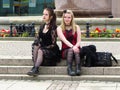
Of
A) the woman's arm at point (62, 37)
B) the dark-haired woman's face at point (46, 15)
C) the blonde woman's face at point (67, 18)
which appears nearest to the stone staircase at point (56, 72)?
the woman's arm at point (62, 37)

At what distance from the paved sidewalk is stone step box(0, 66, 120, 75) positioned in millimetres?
419

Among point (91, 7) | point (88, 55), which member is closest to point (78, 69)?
point (88, 55)

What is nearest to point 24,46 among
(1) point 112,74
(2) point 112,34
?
(2) point 112,34

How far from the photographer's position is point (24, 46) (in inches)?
580

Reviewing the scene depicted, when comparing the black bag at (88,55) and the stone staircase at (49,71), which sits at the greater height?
the black bag at (88,55)

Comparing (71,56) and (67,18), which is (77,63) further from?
(67,18)

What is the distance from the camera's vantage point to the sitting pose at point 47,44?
1047 centimetres

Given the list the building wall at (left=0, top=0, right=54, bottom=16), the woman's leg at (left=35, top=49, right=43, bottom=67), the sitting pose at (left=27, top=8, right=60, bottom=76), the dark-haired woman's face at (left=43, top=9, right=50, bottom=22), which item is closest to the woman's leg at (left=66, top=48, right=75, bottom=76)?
the sitting pose at (left=27, top=8, right=60, bottom=76)

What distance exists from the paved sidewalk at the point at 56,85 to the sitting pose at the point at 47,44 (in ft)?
1.92

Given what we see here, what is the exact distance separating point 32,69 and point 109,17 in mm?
9471

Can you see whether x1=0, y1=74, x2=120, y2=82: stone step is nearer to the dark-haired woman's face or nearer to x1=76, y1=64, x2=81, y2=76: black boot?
x1=76, y1=64, x2=81, y2=76: black boot

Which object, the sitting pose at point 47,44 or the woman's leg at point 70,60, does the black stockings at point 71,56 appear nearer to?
the woman's leg at point 70,60

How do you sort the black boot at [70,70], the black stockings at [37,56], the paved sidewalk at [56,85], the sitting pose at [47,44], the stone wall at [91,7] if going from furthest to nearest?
the stone wall at [91,7]
the sitting pose at [47,44]
the black stockings at [37,56]
the black boot at [70,70]
the paved sidewalk at [56,85]

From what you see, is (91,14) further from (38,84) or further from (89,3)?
A: (38,84)
